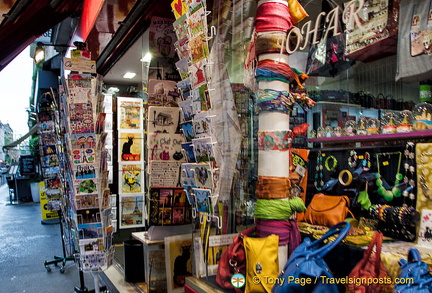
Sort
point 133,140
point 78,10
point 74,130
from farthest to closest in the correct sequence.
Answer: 1. point 133,140
2. point 78,10
3. point 74,130

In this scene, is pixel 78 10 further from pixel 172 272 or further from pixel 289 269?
pixel 289 269

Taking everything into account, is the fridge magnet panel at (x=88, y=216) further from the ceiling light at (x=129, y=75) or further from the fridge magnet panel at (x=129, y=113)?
the ceiling light at (x=129, y=75)

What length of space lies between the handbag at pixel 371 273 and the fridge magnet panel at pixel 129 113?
482cm

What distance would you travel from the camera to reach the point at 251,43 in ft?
7.05

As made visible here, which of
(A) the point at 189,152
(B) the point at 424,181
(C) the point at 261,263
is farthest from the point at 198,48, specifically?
(B) the point at 424,181

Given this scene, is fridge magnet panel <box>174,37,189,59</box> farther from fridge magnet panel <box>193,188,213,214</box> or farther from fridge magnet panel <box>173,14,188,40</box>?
fridge magnet panel <box>193,188,213,214</box>

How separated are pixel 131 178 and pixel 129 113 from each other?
1027 millimetres

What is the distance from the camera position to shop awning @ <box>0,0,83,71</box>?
5.04m

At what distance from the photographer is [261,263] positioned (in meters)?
1.86

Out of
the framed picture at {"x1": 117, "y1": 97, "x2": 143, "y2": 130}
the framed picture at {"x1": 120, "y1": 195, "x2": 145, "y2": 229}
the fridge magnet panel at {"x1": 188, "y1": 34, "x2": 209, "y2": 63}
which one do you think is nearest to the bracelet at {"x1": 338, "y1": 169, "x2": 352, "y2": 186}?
the fridge magnet panel at {"x1": 188, "y1": 34, "x2": 209, "y2": 63}

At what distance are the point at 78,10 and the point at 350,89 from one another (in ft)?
15.5

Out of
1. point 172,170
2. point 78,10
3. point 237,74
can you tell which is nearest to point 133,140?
point 78,10

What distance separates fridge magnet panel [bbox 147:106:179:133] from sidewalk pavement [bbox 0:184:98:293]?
6.71 feet

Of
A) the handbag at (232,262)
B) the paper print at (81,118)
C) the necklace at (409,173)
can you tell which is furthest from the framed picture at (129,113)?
the necklace at (409,173)
